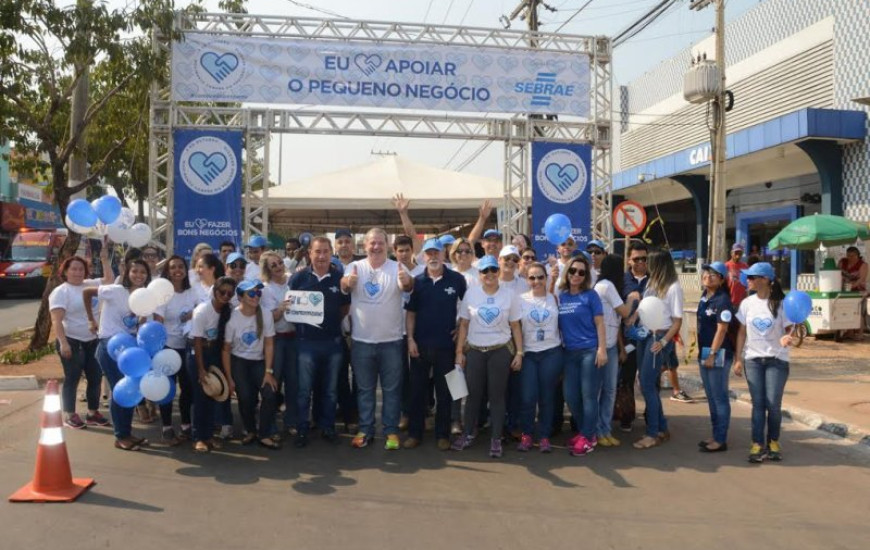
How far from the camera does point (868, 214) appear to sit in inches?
639

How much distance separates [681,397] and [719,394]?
2.57 m

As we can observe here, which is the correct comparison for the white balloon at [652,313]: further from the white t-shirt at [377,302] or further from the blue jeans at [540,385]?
the white t-shirt at [377,302]

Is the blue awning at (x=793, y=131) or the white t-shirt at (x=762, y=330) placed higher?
the blue awning at (x=793, y=131)

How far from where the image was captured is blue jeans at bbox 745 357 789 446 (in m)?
5.86

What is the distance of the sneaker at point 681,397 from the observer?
8570 mm

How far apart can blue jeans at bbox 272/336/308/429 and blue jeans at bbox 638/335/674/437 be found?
2.96 metres

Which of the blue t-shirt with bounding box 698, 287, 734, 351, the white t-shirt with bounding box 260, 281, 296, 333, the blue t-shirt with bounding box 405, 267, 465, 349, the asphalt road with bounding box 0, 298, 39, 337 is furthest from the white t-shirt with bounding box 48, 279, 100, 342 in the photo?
the asphalt road with bounding box 0, 298, 39, 337

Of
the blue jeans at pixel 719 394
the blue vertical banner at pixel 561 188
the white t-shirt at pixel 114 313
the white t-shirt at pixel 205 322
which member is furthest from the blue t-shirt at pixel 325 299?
the blue vertical banner at pixel 561 188

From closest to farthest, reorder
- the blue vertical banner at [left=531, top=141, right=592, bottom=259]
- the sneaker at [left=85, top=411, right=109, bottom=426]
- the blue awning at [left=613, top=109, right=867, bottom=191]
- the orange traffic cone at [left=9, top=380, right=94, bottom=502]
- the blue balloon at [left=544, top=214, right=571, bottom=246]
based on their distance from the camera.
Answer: the orange traffic cone at [left=9, top=380, right=94, bottom=502] → the sneaker at [left=85, top=411, right=109, bottom=426] → the blue balloon at [left=544, top=214, right=571, bottom=246] → the blue vertical banner at [left=531, top=141, right=592, bottom=259] → the blue awning at [left=613, top=109, right=867, bottom=191]

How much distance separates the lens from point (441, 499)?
195 inches

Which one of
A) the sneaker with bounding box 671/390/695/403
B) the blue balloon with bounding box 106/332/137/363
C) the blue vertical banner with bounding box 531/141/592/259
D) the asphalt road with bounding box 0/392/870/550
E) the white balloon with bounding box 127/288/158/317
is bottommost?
the asphalt road with bounding box 0/392/870/550

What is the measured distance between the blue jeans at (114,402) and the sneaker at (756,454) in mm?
5157

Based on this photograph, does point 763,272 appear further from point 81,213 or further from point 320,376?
point 81,213

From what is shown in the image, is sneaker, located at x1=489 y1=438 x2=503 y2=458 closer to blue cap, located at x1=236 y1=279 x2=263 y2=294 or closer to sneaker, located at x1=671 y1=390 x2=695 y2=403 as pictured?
blue cap, located at x1=236 y1=279 x2=263 y2=294
